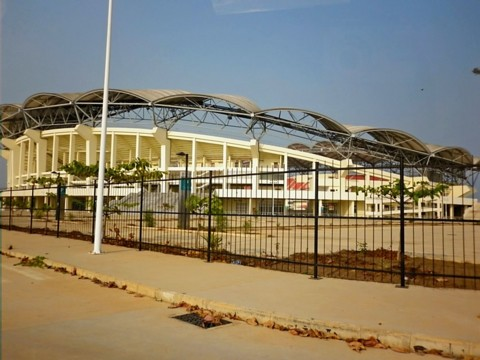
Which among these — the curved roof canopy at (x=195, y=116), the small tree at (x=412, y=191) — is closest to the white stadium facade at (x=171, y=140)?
the curved roof canopy at (x=195, y=116)

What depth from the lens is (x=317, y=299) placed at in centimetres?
640

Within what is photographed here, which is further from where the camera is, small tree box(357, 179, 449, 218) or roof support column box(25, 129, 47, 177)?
roof support column box(25, 129, 47, 177)

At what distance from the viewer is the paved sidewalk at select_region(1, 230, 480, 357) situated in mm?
4844

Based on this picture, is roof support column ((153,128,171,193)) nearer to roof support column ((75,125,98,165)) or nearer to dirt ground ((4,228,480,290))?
roof support column ((75,125,98,165))

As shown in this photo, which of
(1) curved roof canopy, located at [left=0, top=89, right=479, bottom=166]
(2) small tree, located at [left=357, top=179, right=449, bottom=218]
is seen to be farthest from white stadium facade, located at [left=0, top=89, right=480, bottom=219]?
(2) small tree, located at [left=357, top=179, right=449, bottom=218]

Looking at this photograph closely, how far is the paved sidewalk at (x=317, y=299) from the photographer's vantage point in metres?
4.84

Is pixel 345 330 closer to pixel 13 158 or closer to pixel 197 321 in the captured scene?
pixel 197 321

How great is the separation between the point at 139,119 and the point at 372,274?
6279 centimetres

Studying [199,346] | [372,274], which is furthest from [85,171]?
[199,346]

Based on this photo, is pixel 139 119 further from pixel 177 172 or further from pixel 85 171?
pixel 85 171

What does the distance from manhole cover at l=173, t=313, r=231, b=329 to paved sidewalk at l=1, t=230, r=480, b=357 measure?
0.36 m

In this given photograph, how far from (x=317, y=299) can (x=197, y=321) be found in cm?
201

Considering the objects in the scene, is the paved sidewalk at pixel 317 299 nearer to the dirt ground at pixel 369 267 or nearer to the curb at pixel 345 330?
the curb at pixel 345 330

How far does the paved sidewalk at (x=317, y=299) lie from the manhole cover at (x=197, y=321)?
36 cm
